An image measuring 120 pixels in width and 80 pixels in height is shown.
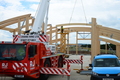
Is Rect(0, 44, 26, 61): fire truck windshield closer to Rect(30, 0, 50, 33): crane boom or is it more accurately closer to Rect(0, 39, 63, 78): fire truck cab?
Rect(0, 39, 63, 78): fire truck cab

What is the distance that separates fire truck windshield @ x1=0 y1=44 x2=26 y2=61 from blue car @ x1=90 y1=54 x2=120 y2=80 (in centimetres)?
364

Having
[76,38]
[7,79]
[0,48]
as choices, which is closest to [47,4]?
[0,48]

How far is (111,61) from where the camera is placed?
29.7 ft

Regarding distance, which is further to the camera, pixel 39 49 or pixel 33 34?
pixel 33 34

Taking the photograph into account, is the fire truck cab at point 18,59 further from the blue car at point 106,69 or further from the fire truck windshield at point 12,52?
the blue car at point 106,69

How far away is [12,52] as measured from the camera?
8117mm

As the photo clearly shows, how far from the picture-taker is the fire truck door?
8087 mm

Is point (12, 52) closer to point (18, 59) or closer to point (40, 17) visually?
point (18, 59)

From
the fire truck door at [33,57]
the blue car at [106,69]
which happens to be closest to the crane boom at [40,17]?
the fire truck door at [33,57]

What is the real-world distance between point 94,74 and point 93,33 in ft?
22.5

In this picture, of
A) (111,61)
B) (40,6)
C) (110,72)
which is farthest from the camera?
(40,6)

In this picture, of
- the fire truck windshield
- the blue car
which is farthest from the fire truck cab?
the blue car

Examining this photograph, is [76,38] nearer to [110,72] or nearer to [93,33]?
[93,33]

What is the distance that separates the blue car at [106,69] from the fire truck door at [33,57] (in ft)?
9.69
